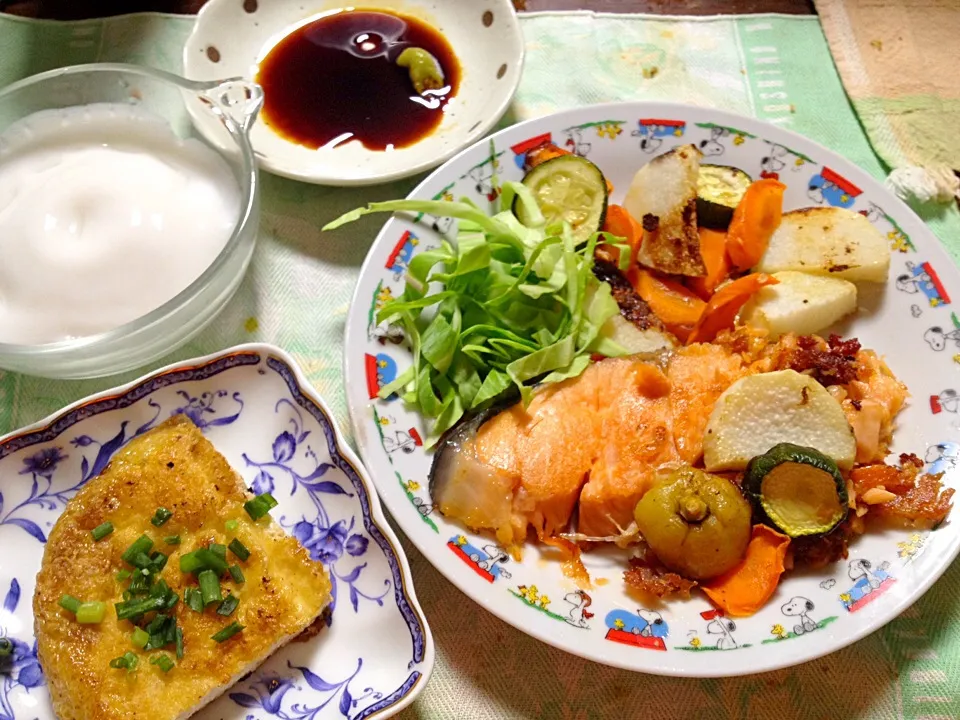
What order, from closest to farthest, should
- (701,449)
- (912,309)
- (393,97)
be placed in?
(701,449), (912,309), (393,97)

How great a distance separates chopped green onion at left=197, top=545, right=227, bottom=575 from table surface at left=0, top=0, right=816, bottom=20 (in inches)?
90.8

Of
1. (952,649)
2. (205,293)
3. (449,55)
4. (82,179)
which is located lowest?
(952,649)

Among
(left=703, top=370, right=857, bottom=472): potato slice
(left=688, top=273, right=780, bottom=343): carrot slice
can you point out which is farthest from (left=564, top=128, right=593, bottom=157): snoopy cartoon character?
(left=703, top=370, right=857, bottom=472): potato slice

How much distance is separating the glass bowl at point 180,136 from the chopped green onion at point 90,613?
2.08 feet

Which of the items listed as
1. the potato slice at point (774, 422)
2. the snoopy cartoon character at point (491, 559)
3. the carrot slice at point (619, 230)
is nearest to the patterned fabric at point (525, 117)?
the snoopy cartoon character at point (491, 559)

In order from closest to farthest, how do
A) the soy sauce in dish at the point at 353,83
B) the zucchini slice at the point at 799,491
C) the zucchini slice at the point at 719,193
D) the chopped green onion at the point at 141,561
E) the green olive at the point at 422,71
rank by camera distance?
1. the chopped green onion at the point at 141,561
2. the zucchini slice at the point at 799,491
3. the zucchini slice at the point at 719,193
4. the soy sauce in dish at the point at 353,83
5. the green olive at the point at 422,71

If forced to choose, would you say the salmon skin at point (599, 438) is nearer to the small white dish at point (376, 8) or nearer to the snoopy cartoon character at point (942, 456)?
the snoopy cartoon character at point (942, 456)

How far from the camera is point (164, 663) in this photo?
1516 mm

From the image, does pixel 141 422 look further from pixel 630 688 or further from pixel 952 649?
pixel 952 649

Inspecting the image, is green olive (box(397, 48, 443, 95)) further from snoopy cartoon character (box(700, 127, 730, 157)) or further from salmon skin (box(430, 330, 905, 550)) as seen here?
salmon skin (box(430, 330, 905, 550))

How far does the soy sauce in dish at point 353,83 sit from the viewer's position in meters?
2.59

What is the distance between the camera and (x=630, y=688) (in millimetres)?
1770

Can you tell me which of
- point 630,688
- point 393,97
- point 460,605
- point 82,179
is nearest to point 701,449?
point 630,688

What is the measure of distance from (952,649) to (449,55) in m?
2.47
